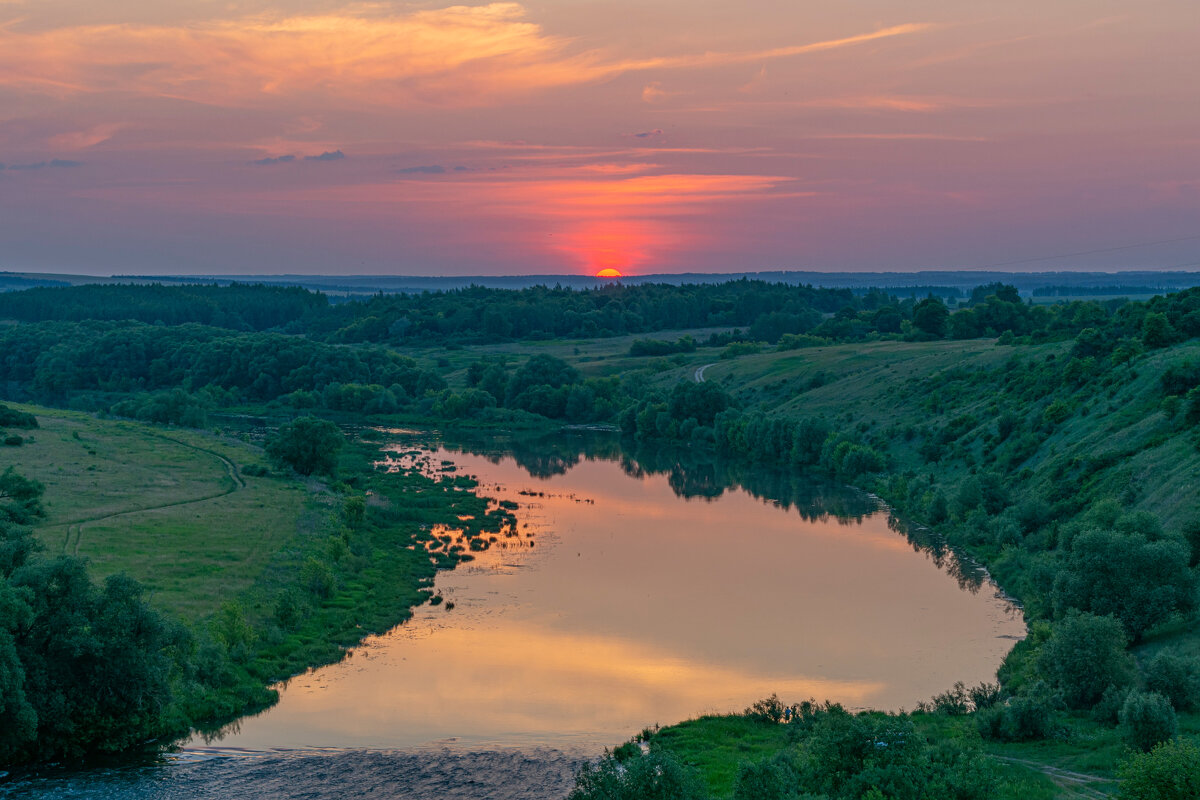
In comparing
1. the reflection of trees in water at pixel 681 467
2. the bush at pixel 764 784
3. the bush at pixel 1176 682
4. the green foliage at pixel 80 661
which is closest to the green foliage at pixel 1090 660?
the bush at pixel 1176 682

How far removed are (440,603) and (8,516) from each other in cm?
1827

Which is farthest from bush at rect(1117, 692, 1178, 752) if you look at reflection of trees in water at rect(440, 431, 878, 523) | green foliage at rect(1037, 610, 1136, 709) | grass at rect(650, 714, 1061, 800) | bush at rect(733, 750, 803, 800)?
reflection of trees in water at rect(440, 431, 878, 523)

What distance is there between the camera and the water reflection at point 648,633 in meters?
35.1

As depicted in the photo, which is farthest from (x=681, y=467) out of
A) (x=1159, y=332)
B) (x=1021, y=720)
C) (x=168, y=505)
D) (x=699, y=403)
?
(x=1021, y=720)

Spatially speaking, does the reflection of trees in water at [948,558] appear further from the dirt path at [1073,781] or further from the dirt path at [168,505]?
the dirt path at [168,505]

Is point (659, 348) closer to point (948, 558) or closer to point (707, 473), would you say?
point (707, 473)

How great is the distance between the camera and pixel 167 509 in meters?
58.9

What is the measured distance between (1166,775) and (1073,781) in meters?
5.93

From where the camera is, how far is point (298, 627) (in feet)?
137

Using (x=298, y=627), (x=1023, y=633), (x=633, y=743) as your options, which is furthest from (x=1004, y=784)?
(x=298, y=627)

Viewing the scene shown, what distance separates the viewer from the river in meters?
30.7

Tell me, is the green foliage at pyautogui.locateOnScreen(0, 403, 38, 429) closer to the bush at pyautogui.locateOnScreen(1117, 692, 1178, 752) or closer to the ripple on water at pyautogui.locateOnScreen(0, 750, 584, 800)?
the ripple on water at pyautogui.locateOnScreen(0, 750, 584, 800)

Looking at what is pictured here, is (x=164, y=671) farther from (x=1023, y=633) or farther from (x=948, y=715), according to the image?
(x=1023, y=633)

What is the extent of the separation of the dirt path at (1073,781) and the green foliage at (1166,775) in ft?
10.4
